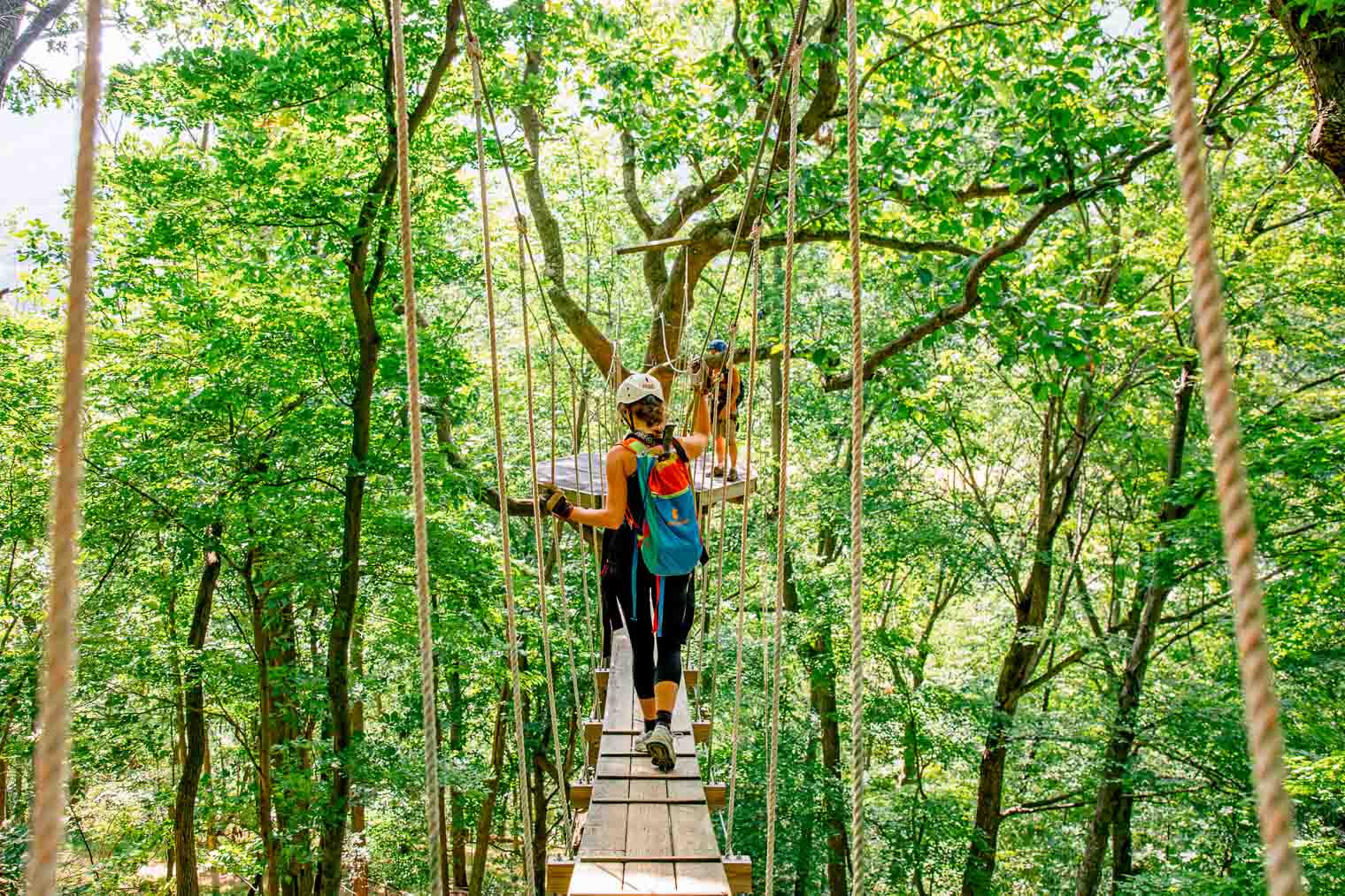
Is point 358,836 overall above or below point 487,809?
below

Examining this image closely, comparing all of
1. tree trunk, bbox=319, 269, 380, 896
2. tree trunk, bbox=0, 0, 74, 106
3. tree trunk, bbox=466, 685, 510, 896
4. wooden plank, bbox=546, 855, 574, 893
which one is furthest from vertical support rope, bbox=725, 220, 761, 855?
tree trunk, bbox=466, 685, 510, 896

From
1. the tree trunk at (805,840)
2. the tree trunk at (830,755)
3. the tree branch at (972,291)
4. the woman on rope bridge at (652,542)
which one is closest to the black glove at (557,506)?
the woman on rope bridge at (652,542)

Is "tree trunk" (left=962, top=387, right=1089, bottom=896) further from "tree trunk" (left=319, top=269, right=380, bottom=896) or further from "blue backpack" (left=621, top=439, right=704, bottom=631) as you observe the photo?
"blue backpack" (left=621, top=439, right=704, bottom=631)

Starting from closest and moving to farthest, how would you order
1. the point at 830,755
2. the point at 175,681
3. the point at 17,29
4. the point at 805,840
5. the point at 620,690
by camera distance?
the point at 620,690 < the point at 17,29 < the point at 175,681 < the point at 805,840 < the point at 830,755

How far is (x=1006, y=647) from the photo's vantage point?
34.3ft

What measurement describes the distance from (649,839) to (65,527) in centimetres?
156

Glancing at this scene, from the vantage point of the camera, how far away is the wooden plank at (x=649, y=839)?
5.66 feet

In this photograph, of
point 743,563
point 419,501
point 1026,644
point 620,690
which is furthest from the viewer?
point 1026,644

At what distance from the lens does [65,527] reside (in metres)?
0.66

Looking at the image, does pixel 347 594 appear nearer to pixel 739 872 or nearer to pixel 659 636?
pixel 659 636

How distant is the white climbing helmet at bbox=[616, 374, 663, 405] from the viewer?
2.32 metres

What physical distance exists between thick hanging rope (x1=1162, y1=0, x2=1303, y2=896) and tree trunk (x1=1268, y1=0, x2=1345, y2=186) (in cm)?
212

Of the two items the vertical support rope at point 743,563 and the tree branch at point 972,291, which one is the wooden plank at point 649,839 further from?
the tree branch at point 972,291

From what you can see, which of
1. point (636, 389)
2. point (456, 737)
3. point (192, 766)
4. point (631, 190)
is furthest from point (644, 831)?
point (456, 737)
